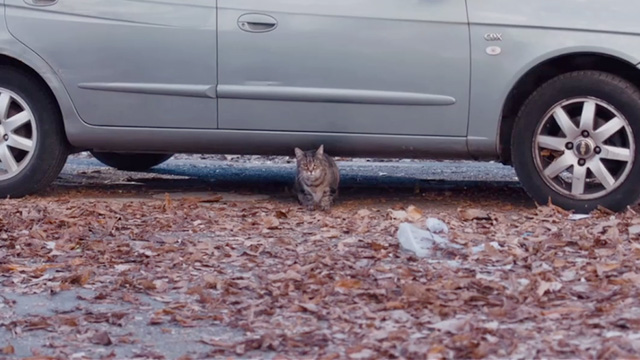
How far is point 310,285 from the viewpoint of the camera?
15.5ft

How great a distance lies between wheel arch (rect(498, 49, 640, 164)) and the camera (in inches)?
255

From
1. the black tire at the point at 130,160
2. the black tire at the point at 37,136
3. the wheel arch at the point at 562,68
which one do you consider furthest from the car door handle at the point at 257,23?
the black tire at the point at 130,160

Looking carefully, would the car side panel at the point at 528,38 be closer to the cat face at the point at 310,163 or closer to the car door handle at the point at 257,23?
the cat face at the point at 310,163

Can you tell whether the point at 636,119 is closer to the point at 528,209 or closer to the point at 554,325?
the point at 528,209

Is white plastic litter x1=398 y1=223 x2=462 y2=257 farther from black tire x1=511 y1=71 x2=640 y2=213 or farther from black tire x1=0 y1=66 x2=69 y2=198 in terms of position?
black tire x1=0 y1=66 x2=69 y2=198

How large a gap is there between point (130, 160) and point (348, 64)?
2833 mm

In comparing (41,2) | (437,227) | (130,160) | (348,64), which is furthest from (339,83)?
(130,160)

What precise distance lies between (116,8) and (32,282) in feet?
7.89

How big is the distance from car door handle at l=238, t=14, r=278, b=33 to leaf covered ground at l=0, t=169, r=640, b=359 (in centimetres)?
113

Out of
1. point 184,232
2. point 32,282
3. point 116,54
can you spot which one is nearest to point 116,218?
point 184,232

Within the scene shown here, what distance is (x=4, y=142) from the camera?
23.2 feet

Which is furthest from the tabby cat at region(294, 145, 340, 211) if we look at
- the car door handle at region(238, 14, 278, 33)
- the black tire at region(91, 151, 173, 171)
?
the black tire at region(91, 151, 173, 171)

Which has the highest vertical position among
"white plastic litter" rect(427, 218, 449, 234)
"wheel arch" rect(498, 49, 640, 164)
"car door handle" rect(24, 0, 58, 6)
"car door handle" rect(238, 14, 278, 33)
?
"car door handle" rect(24, 0, 58, 6)

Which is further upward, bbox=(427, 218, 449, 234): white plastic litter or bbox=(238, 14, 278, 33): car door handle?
bbox=(238, 14, 278, 33): car door handle
